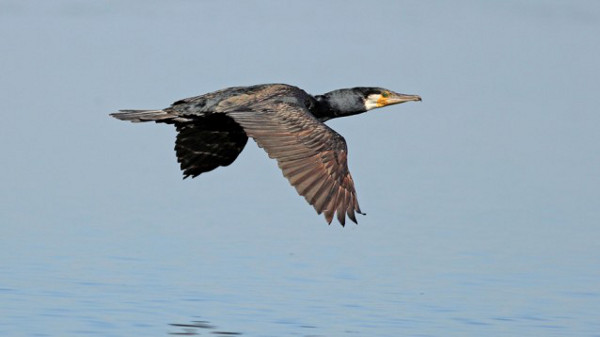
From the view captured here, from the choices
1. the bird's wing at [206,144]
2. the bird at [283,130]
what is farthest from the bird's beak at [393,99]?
the bird's wing at [206,144]

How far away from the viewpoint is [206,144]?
40.9ft

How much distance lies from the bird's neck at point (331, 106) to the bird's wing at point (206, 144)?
0.64 metres

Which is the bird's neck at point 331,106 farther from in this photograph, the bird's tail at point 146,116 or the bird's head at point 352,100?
the bird's tail at point 146,116

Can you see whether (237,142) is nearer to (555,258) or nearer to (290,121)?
(290,121)

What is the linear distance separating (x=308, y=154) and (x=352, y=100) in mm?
2113

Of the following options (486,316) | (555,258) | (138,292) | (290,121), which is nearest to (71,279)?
(138,292)

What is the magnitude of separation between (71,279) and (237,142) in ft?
5.50

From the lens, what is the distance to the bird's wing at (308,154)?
34.0ft

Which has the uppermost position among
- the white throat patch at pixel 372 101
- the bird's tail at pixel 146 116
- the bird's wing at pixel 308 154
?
the white throat patch at pixel 372 101

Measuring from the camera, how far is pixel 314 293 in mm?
12109

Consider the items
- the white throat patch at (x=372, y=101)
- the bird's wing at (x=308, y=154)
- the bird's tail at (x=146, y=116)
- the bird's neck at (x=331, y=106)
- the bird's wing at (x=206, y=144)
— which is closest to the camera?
the bird's wing at (x=308, y=154)

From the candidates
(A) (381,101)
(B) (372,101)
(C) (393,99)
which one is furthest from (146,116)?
(C) (393,99)

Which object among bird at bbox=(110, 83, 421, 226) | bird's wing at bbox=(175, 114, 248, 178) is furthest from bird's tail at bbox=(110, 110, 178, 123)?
bird's wing at bbox=(175, 114, 248, 178)

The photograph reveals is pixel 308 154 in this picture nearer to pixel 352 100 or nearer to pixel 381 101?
pixel 352 100
